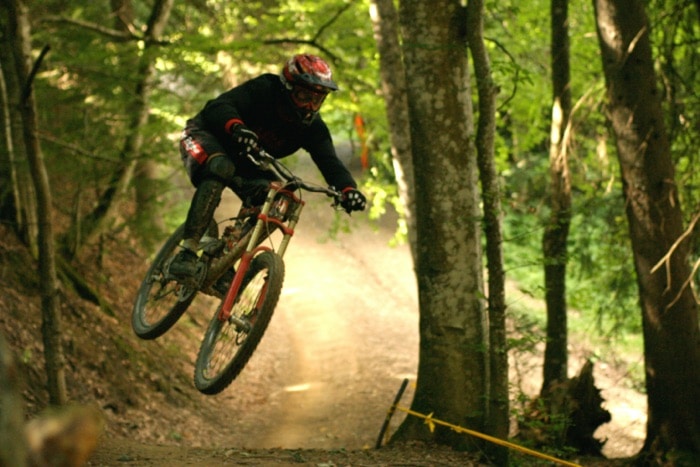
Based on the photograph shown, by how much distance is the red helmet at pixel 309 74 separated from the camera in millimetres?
6172

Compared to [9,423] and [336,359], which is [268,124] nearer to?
[9,423]

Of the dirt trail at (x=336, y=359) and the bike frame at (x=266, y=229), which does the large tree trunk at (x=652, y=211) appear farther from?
the bike frame at (x=266, y=229)

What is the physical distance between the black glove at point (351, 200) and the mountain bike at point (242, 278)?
0.05 meters

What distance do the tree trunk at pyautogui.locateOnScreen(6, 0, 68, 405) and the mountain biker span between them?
2.10 m

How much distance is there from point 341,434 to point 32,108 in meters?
6.93

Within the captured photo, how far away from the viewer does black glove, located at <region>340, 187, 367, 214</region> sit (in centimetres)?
652

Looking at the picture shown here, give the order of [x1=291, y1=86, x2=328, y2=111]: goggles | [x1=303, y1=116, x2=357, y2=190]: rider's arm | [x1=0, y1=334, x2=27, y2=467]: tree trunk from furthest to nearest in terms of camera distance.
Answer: [x1=303, y1=116, x2=357, y2=190]: rider's arm, [x1=291, y1=86, x2=328, y2=111]: goggles, [x1=0, y1=334, x2=27, y2=467]: tree trunk

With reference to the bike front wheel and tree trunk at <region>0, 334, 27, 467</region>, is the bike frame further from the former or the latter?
tree trunk at <region>0, 334, 27, 467</region>

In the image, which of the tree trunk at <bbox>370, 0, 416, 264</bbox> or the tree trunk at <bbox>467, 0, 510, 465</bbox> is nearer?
the tree trunk at <bbox>467, 0, 510, 465</bbox>

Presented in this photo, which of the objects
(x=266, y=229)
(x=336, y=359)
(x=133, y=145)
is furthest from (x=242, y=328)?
(x=336, y=359)

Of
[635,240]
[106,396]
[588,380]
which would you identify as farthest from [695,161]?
[106,396]

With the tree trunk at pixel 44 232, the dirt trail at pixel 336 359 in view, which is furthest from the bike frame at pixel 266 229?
the dirt trail at pixel 336 359

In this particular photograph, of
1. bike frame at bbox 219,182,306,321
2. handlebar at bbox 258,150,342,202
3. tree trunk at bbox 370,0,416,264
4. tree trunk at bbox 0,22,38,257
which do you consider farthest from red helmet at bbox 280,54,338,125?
Result: tree trunk at bbox 370,0,416,264

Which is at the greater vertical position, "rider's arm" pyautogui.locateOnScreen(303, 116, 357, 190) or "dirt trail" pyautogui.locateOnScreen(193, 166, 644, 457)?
"rider's arm" pyautogui.locateOnScreen(303, 116, 357, 190)
